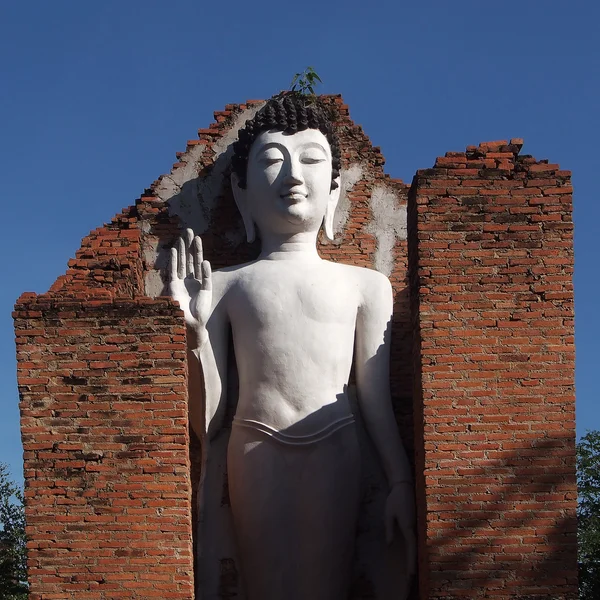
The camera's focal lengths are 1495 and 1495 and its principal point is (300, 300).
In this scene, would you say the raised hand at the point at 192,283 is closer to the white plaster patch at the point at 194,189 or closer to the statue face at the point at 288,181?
the statue face at the point at 288,181

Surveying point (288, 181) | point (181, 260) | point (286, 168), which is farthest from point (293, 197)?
point (181, 260)

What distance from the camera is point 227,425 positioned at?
497 inches

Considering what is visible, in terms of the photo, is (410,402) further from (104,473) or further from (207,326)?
(104,473)

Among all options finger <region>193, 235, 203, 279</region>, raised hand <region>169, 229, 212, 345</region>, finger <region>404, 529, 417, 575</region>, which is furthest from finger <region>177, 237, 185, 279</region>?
finger <region>404, 529, 417, 575</region>

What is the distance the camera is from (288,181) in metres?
12.9

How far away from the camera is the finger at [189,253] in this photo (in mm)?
12438

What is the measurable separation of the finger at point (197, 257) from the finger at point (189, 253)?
0.11 feet

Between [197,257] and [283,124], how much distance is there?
4.99 ft

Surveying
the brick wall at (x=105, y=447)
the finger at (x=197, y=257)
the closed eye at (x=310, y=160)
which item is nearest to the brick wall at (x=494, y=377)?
the closed eye at (x=310, y=160)

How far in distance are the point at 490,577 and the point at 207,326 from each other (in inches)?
128

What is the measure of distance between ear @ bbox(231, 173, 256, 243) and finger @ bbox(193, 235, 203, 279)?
0.83 meters

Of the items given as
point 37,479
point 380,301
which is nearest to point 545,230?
point 380,301

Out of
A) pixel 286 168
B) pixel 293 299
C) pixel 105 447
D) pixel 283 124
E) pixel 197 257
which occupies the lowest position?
pixel 105 447

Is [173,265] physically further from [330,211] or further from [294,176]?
[330,211]
